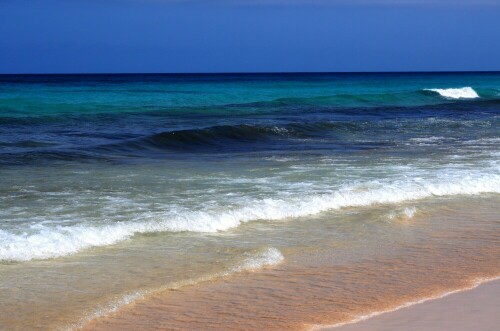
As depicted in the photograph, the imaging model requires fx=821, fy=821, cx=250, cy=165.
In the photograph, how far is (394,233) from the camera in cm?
771

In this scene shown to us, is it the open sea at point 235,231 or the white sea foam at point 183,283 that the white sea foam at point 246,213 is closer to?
the open sea at point 235,231

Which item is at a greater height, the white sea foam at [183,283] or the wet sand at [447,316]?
the wet sand at [447,316]

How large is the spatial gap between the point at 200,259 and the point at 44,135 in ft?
39.4

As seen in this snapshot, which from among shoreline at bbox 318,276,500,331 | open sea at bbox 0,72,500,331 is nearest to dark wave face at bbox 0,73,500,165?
open sea at bbox 0,72,500,331

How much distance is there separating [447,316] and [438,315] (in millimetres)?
57

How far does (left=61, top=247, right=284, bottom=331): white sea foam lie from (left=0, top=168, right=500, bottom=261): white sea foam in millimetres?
1166

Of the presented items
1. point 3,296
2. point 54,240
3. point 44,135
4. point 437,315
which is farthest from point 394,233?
point 44,135

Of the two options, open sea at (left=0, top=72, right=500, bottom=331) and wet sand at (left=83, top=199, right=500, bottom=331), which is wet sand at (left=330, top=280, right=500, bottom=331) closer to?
wet sand at (left=83, top=199, right=500, bottom=331)

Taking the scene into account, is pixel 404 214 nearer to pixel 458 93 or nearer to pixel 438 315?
pixel 438 315

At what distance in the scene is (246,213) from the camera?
26.8ft

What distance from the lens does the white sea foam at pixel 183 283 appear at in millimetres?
5076

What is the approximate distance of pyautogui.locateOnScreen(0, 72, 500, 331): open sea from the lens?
5.34 m

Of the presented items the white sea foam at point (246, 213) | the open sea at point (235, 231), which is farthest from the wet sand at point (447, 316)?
the white sea foam at point (246, 213)

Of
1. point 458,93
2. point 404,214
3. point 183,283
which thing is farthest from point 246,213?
point 458,93
